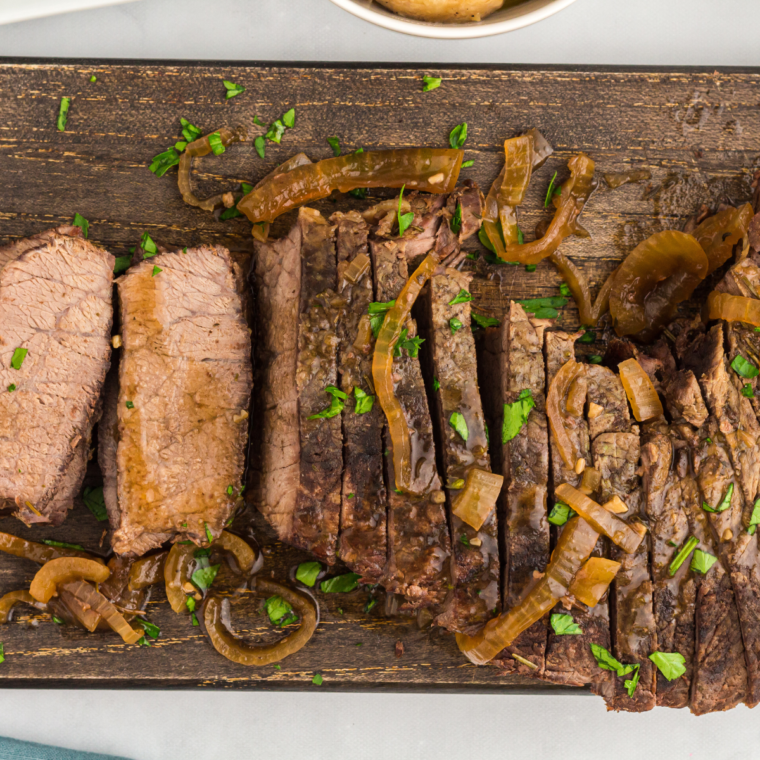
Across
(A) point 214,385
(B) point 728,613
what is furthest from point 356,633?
(B) point 728,613

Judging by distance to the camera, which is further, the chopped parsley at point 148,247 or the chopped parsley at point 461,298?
the chopped parsley at point 148,247

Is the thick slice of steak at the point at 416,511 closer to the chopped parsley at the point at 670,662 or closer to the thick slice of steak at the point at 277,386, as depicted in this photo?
the thick slice of steak at the point at 277,386

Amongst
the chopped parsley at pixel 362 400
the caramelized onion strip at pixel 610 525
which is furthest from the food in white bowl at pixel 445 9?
the caramelized onion strip at pixel 610 525

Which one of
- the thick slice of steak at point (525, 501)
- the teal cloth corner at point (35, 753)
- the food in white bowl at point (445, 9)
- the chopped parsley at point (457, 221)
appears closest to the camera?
the food in white bowl at point (445, 9)

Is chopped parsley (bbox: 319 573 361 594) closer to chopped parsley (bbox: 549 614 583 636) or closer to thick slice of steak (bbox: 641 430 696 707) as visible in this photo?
chopped parsley (bbox: 549 614 583 636)

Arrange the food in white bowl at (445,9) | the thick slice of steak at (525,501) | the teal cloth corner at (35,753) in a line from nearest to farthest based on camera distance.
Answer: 1. the food in white bowl at (445,9)
2. the thick slice of steak at (525,501)
3. the teal cloth corner at (35,753)

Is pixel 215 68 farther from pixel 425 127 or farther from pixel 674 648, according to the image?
pixel 674 648

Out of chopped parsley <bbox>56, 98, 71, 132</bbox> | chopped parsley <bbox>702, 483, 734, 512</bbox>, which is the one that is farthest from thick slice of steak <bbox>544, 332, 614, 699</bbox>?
chopped parsley <bbox>56, 98, 71, 132</bbox>
